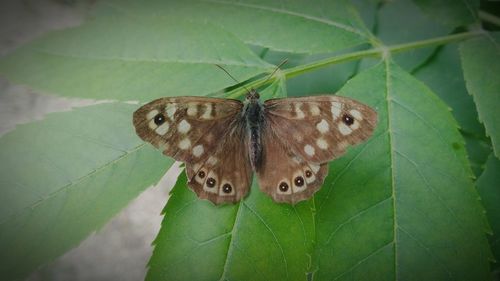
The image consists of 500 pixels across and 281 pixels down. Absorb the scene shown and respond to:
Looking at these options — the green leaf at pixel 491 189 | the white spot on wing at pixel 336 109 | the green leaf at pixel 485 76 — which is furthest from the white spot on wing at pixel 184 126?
the green leaf at pixel 491 189

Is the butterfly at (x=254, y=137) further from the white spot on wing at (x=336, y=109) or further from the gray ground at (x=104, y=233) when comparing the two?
the gray ground at (x=104, y=233)

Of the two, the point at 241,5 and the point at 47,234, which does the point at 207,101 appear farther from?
the point at 47,234

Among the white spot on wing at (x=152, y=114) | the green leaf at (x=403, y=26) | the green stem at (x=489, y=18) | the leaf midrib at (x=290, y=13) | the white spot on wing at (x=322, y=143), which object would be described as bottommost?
the white spot on wing at (x=322, y=143)

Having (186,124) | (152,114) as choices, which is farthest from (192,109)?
(152,114)

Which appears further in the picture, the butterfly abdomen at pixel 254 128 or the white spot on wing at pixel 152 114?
the butterfly abdomen at pixel 254 128

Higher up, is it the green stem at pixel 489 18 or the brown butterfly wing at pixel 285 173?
the green stem at pixel 489 18

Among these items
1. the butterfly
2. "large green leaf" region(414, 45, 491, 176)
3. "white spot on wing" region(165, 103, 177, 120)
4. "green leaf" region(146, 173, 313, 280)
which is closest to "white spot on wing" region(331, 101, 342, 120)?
the butterfly

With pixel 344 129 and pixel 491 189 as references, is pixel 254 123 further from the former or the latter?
pixel 491 189
